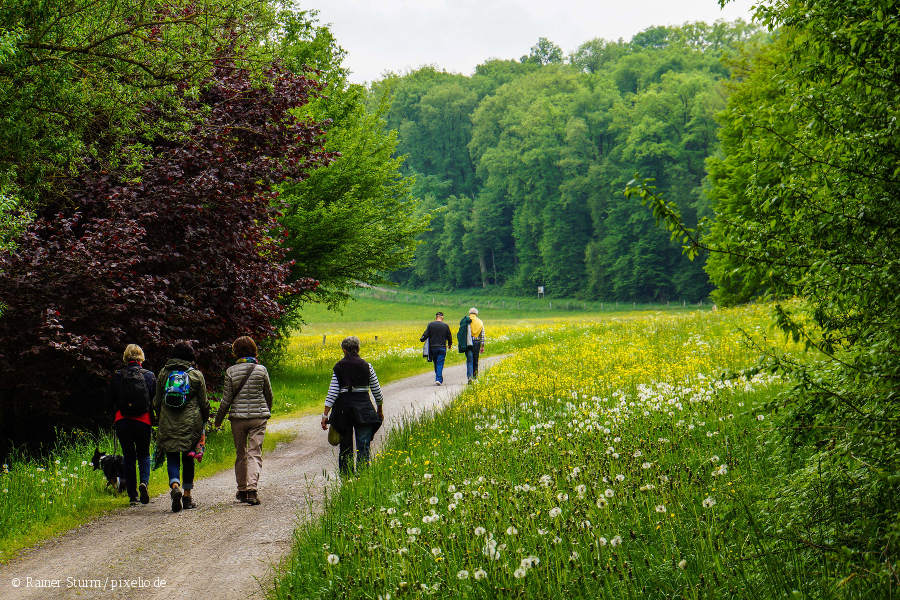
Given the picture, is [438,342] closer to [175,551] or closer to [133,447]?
[133,447]

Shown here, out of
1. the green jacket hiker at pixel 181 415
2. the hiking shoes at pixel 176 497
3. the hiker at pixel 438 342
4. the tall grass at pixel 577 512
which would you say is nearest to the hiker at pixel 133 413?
the green jacket hiker at pixel 181 415

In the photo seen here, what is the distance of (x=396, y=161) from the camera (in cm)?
2444

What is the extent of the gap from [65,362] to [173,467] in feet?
12.0

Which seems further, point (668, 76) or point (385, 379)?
point (668, 76)

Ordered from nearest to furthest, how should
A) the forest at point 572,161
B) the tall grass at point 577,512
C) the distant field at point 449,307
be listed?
the tall grass at point 577,512 → the distant field at point 449,307 → the forest at point 572,161

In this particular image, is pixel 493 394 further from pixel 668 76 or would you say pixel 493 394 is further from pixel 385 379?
pixel 668 76

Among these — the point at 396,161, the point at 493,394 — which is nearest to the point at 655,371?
the point at 493,394

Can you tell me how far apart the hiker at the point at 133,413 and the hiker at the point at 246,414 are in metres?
1.01

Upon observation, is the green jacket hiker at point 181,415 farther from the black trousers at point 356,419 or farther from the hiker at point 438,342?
the hiker at point 438,342

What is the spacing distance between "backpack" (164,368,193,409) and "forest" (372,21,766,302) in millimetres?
69438

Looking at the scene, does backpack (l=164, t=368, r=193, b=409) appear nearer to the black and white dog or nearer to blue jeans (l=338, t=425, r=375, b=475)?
the black and white dog

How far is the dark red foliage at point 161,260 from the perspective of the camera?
417 inches

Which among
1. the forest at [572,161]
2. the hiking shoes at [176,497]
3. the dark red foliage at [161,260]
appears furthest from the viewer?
the forest at [572,161]

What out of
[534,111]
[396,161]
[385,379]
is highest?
[534,111]
